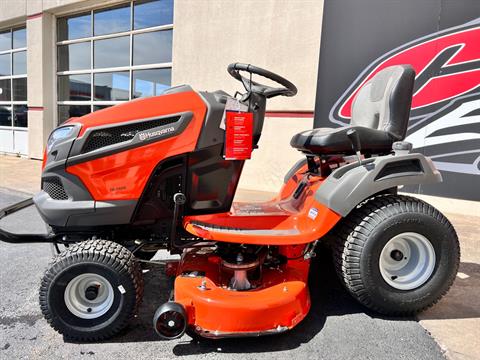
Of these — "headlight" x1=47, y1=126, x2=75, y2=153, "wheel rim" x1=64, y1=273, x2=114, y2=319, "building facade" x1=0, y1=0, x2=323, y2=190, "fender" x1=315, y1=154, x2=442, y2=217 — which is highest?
"building facade" x1=0, y1=0, x2=323, y2=190

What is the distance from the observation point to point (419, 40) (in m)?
5.37

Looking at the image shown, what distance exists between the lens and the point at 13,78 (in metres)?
11.3

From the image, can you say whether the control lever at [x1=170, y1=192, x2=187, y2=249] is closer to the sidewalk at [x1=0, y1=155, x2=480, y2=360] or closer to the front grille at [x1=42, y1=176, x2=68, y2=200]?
the front grille at [x1=42, y1=176, x2=68, y2=200]

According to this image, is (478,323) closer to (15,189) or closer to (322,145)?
(322,145)

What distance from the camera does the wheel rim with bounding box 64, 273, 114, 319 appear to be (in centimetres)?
209

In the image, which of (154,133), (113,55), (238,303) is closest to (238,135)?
(154,133)

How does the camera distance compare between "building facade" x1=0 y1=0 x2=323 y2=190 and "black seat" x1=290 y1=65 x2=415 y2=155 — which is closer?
"black seat" x1=290 y1=65 x2=415 y2=155

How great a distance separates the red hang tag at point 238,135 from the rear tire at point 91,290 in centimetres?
84

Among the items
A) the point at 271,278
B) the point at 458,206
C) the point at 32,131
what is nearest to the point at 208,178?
the point at 271,278

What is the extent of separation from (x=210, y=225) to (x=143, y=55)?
713cm

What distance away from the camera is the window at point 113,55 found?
26.3ft

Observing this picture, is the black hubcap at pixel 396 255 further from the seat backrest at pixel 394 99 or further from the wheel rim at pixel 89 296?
the wheel rim at pixel 89 296

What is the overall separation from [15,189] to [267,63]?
472cm

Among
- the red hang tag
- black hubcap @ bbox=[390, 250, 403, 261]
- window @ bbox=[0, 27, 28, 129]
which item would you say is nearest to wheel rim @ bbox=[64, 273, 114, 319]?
the red hang tag
